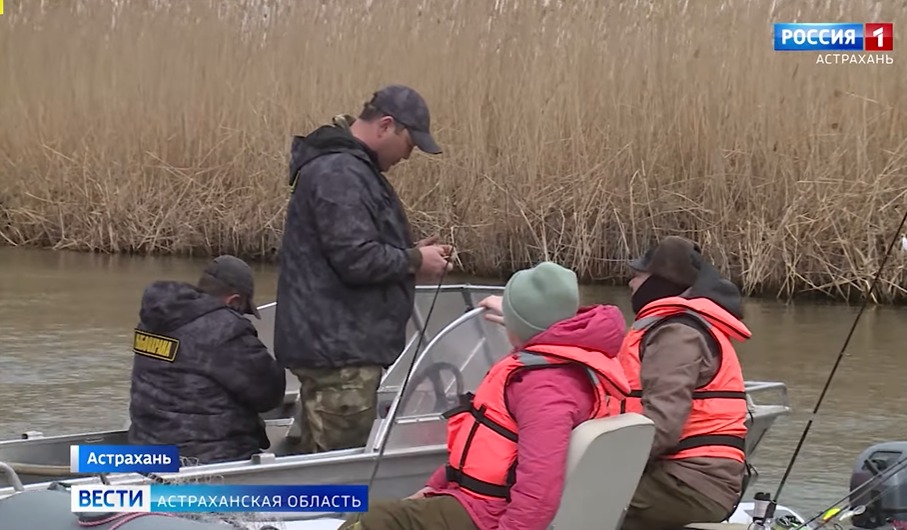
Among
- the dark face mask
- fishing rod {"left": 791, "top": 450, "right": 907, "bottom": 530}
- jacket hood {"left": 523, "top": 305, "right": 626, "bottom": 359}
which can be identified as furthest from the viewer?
the dark face mask

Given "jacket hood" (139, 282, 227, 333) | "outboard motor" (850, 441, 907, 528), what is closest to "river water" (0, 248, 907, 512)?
"outboard motor" (850, 441, 907, 528)

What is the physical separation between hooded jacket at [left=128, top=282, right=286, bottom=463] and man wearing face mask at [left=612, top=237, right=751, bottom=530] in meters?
1.12

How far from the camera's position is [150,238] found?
36.6 ft

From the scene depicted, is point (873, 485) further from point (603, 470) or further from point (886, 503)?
point (603, 470)

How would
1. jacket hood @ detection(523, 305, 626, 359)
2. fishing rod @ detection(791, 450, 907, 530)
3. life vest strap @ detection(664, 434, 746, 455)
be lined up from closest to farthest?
1. jacket hood @ detection(523, 305, 626, 359)
2. fishing rod @ detection(791, 450, 907, 530)
3. life vest strap @ detection(664, 434, 746, 455)

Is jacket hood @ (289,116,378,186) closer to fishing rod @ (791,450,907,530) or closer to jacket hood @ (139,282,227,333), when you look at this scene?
jacket hood @ (139,282,227,333)

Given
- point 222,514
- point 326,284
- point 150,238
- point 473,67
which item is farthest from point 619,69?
point 222,514

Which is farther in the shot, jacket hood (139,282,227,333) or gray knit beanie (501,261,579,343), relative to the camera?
jacket hood (139,282,227,333)

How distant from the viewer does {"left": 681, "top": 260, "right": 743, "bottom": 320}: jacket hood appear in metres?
3.96

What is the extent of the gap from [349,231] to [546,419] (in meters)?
1.10

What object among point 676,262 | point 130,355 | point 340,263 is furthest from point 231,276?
point 130,355

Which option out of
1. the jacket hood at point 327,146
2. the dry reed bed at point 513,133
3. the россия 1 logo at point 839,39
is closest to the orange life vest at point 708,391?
the jacket hood at point 327,146
